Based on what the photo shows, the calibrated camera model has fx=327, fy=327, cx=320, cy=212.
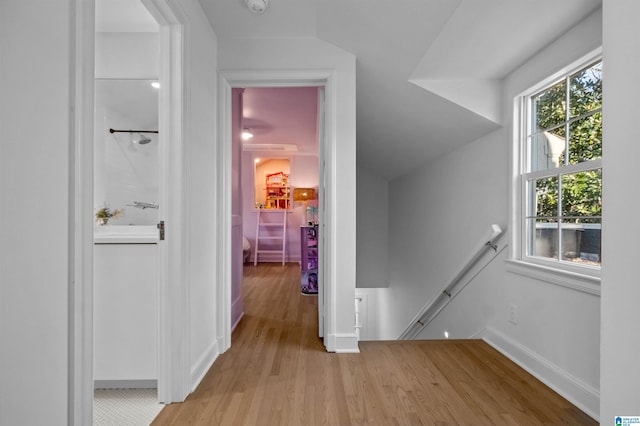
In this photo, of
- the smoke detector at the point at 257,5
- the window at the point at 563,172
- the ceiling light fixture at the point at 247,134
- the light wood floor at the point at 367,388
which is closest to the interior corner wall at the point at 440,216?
the window at the point at 563,172

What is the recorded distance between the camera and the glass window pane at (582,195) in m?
1.75

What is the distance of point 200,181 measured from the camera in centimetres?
206

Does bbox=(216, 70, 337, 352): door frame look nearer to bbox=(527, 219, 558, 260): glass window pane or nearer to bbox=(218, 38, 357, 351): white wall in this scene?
bbox=(218, 38, 357, 351): white wall

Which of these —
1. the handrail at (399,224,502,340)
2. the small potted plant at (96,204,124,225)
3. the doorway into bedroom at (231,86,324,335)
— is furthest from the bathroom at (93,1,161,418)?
the doorway into bedroom at (231,86,324,335)

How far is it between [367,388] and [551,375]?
1069mm

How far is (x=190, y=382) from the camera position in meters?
1.82

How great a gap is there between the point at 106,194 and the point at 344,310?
1.78 meters

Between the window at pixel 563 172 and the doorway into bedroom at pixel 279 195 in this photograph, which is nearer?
the window at pixel 563 172

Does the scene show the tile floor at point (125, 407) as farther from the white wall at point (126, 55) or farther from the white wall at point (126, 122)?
the white wall at point (126, 55)

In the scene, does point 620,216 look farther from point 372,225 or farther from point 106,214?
point 372,225

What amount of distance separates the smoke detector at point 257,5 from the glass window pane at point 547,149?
1.98 metres

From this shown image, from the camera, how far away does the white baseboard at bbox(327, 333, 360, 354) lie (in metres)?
2.36

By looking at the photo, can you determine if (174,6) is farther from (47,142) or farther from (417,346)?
(417,346)

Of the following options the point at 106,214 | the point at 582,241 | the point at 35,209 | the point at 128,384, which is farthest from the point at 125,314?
the point at 582,241
